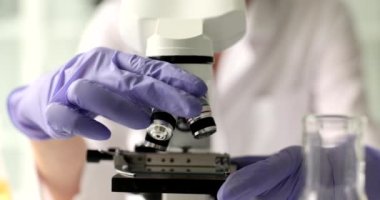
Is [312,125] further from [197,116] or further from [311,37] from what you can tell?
[311,37]

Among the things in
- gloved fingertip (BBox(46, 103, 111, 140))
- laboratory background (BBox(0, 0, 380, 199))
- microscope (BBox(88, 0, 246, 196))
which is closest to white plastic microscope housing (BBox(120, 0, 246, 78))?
microscope (BBox(88, 0, 246, 196))

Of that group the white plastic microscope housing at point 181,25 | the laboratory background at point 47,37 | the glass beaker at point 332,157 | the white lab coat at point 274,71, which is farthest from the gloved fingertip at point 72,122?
the laboratory background at point 47,37

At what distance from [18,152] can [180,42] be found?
3.12ft

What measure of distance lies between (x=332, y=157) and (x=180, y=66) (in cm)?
21

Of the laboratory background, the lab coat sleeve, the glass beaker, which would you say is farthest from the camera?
the laboratory background

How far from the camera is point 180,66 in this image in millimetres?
739

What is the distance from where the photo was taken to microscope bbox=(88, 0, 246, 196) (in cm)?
72

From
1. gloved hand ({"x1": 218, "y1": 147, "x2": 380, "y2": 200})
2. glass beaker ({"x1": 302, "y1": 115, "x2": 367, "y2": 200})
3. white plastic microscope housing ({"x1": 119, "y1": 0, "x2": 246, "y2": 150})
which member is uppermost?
white plastic microscope housing ({"x1": 119, "y1": 0, "x2": 246, "y2": 150})

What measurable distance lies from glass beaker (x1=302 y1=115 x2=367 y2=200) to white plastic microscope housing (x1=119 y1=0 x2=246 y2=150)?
155mm

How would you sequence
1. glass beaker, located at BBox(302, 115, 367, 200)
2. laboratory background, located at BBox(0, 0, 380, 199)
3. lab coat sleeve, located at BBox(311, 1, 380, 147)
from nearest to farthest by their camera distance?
glass beaker, located at BBox(302, 115, 367, 200), lab coat sleeve, located at BBox(311, 1, 380, 147), laboratory background, located at BBox(0, 0, 380, 199)

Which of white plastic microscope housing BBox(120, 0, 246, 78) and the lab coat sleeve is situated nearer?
white plastic microscope housing BBox(120, 0, 246, 78)

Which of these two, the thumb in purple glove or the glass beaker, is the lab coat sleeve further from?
the glass beaker

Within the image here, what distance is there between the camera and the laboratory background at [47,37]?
1.62m

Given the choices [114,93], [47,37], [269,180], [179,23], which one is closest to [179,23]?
[179,23]
